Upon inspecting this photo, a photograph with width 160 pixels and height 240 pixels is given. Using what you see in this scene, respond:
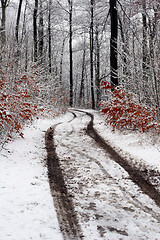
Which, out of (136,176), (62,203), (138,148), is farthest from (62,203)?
(138,148)

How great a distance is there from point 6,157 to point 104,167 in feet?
8.51

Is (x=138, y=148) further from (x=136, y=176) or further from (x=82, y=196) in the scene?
(x=82, y=196)

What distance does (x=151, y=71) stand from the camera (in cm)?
798

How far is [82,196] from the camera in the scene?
13.6ft

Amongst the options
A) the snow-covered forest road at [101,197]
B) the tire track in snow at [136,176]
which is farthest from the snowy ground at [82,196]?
the tire track in snow at [136,176]

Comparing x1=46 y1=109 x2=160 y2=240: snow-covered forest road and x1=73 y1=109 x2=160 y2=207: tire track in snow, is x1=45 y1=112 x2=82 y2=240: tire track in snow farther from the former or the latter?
x1=73 y1=109 x2=160 y2=207: tire track in snow

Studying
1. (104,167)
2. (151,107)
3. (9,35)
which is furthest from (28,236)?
(9,35)

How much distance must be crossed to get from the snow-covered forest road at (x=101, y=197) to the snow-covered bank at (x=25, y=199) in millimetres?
174

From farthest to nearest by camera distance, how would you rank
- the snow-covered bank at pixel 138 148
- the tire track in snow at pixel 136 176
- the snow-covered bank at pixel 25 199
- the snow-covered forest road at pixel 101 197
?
1. the snow-covered bank at pixel 138 148
2. the tire track in snow at pixel 136 176
3. the snow-covered forest road at pixel 101 197
4. the snow-covered bank at pixel 25 199

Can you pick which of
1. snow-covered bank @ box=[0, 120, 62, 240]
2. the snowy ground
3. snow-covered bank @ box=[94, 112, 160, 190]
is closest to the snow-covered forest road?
the snowy ground

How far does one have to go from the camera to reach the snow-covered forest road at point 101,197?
3158 mm

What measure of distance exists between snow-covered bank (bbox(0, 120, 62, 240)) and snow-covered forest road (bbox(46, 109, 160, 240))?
17 centimetres

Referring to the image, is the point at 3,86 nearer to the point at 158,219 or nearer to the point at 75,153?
the point at 75,153

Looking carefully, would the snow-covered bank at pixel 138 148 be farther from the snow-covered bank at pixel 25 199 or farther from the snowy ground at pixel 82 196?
the snow-covered bank at pixel 25 199
